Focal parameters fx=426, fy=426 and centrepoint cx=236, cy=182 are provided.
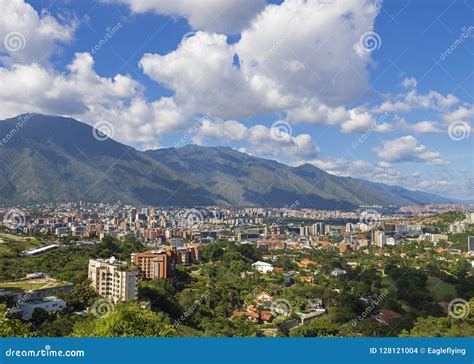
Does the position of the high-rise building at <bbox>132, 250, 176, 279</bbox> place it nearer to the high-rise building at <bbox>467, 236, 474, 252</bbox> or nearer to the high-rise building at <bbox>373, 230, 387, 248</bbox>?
the high-rise building at <bbox>467, 236, 474, 252</bbox>

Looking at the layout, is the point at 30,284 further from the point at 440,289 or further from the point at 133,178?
the point at 133,178

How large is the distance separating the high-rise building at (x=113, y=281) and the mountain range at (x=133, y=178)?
20311 mm

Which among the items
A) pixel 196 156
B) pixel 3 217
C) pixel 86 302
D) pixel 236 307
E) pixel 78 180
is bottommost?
pixel 236 307

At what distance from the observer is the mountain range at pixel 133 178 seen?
1297 inches

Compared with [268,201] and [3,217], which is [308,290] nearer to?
[3,217]

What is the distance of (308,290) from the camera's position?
9.45 m

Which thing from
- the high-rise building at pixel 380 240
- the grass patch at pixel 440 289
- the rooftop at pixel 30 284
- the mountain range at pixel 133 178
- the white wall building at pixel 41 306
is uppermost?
the mountain range at pixel 133 178

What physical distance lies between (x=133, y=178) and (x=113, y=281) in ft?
120

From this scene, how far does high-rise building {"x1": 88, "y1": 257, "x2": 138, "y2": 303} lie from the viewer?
7.12 metres

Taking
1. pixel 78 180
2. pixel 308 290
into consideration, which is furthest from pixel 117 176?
pixel 308 290

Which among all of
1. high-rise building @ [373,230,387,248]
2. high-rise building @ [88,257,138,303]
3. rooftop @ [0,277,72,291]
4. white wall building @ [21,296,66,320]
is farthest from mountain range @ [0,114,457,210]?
white wall building @ [21,296,66,320]

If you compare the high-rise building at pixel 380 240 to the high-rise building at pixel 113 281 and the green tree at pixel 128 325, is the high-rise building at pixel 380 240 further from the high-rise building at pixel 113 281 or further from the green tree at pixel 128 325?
the green tree at pixel 128 325

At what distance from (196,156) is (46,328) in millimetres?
71953

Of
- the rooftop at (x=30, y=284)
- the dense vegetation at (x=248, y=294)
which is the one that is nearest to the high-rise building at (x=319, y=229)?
the dense vegetation at (x=248, y=294)
